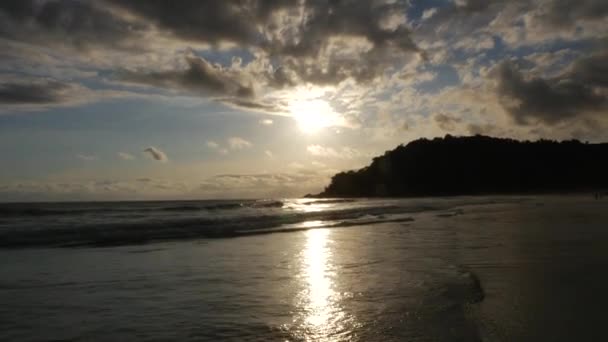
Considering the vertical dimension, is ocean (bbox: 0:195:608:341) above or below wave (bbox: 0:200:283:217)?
below

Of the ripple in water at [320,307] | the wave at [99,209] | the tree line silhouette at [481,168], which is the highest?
the tree line silhouette at [481,168]

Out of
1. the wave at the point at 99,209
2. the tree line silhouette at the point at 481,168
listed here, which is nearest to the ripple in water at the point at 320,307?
the wave at the point at 99,209

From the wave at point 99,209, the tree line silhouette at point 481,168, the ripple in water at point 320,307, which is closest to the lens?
the ripple in water at point 320,307

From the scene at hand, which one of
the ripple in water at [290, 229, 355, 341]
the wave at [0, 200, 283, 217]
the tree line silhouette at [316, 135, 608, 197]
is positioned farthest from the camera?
the tree line silhouette at [316, 135, 608, 197]

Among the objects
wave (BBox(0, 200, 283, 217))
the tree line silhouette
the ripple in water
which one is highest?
the tree line silhouette

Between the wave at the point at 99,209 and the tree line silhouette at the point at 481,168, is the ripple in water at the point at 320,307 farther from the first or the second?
the tree line silhouette at the point at 481,168

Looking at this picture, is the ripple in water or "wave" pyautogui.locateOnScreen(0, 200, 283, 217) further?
"wave" pyautogui.locateOnScreen(0, 200, 283, 217)

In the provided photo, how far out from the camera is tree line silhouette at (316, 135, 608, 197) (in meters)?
114

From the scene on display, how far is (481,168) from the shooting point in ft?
404

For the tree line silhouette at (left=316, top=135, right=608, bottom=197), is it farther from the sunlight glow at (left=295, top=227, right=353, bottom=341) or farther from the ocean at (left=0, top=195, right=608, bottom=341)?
the sunlight glow at (left=295, top=227, right=353, bottom=341)

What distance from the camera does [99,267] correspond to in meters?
9.85

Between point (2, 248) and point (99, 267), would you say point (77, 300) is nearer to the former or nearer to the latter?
point (99, 267)

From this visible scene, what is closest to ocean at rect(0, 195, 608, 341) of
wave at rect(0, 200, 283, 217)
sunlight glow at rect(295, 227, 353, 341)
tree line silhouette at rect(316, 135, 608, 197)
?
sunlight glow at rect(295, 227, 353, 341)

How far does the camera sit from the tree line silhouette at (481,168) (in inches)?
4486
